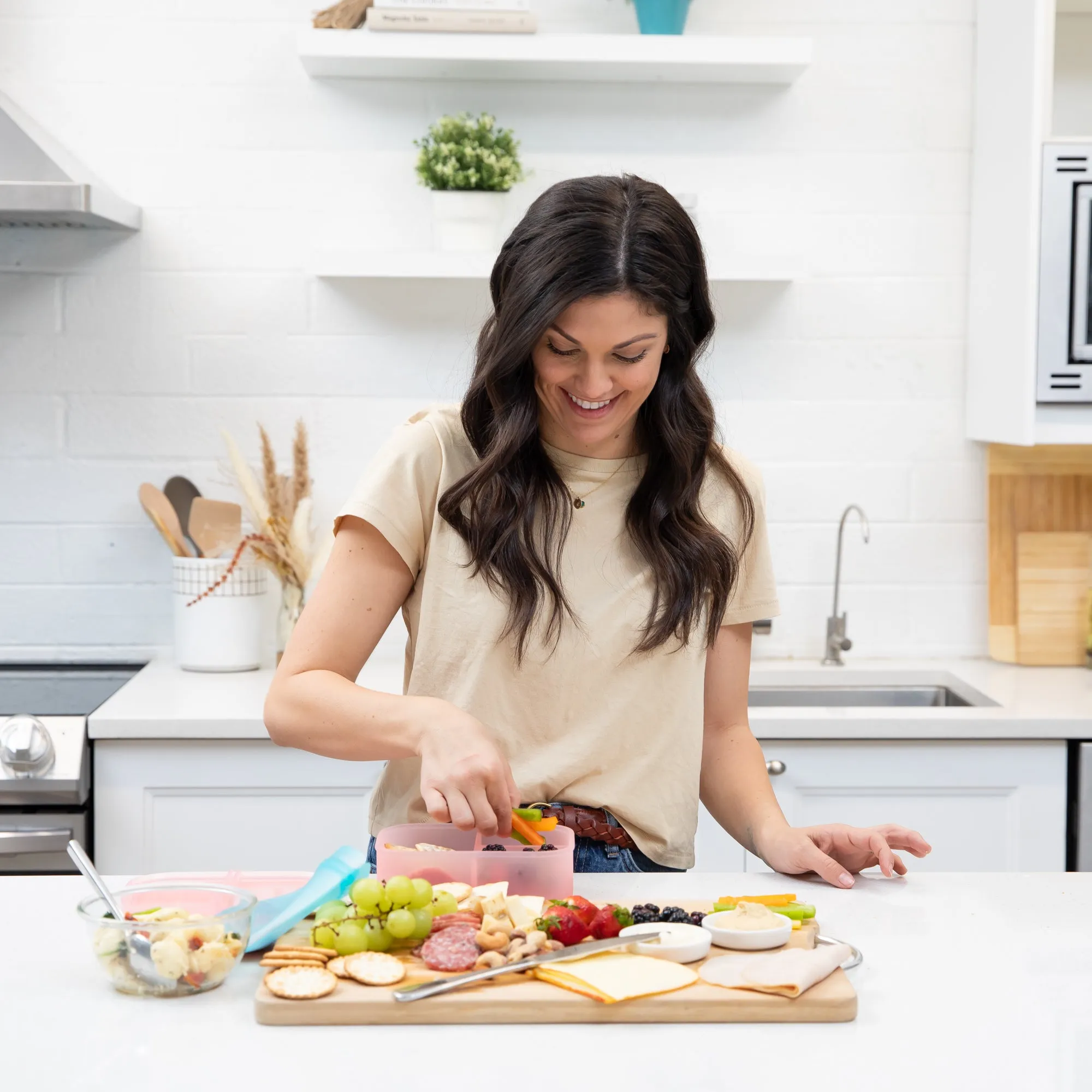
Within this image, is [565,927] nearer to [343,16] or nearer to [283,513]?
[283,513]

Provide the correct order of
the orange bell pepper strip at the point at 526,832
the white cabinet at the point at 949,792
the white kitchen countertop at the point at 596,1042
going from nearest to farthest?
the white kitchen countertop at the point at 596,1042
the orange bell pepper strip at the point at 526,832
the white cabinet at the point at 949,792

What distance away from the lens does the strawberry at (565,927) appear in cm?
104

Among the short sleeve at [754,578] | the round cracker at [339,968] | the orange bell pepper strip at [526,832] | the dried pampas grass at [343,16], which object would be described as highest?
the dried pampas grass at [343,16]

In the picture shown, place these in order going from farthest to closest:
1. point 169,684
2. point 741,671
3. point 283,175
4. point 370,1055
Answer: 1. point 283,175
2. point 169,684
3. point 741,671
4. point 370,1055

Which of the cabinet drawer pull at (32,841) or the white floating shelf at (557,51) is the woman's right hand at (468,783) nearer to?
the cabinet drawer pull at (32,841)

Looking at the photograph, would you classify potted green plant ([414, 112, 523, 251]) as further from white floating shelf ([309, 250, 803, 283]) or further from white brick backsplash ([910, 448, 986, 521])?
white brick backsplash ([910, 448, 986, 521])

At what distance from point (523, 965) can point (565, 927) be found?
62 millimetres

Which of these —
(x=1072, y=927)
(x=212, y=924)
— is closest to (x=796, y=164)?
(x=1072, y=927)

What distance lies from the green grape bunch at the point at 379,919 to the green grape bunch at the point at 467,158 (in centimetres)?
168

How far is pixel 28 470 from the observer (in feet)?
8.64

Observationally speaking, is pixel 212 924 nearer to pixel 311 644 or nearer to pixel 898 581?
pixel 311 644

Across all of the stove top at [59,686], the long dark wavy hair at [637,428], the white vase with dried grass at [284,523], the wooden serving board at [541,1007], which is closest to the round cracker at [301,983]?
the wooden serving board at [541,1007]

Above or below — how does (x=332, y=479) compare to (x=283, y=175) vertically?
below

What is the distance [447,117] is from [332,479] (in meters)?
0.74
